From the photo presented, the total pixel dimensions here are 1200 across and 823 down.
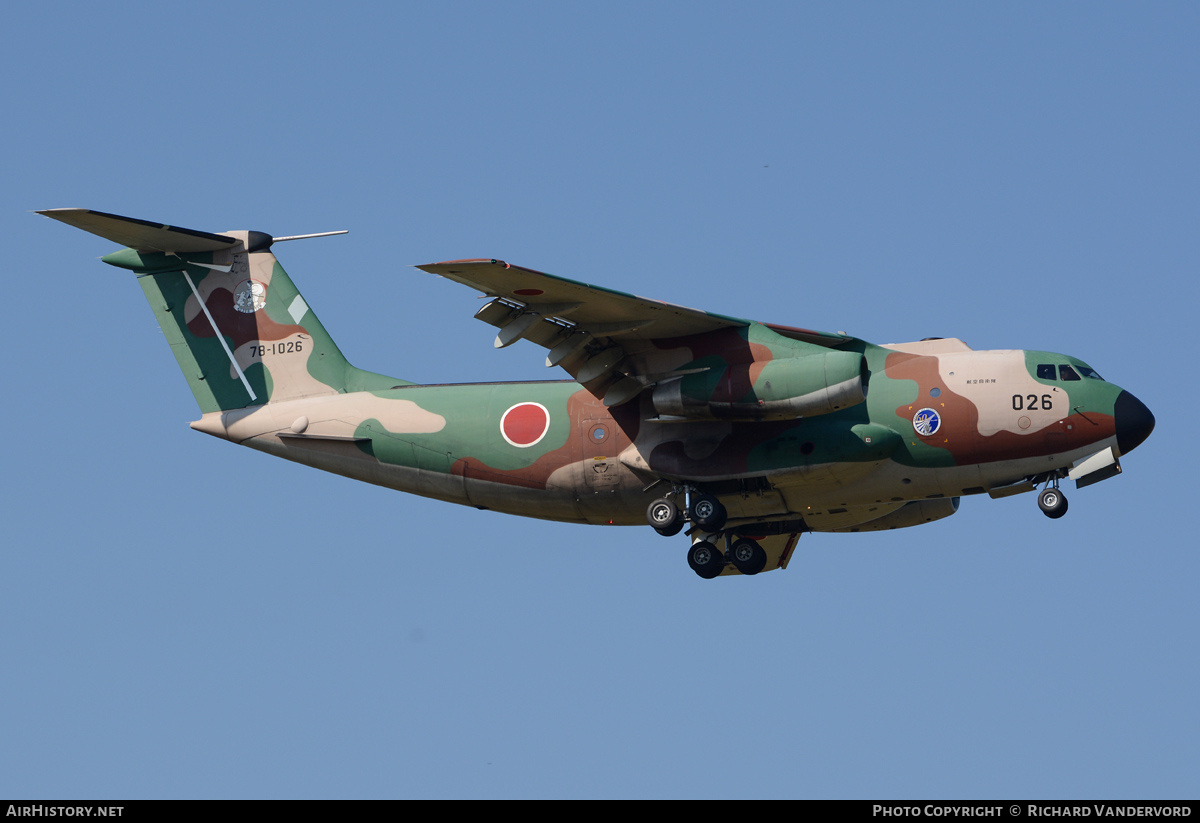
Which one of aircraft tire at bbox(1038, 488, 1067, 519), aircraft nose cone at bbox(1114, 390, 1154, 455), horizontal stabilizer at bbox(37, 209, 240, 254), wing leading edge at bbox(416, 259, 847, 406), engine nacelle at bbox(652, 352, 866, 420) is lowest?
aircraft tire at bbox(1038, 488, 1067, 519)

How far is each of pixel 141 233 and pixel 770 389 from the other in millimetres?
10445

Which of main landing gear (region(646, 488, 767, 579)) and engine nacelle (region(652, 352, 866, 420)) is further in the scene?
main landing gear (region(646, 488, 767, 579))

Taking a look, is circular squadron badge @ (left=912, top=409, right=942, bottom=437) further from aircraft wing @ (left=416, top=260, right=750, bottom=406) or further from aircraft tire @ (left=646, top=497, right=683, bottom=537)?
aircraft tire @ (left=646, top=497, right=683, bottom=537)

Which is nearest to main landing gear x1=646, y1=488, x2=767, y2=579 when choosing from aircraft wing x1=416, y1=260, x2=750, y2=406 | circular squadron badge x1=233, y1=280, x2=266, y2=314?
aircraft wing x1=416, y1=260, x2=750, y2=406

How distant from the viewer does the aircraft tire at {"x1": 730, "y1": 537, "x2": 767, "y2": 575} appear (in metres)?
24.5

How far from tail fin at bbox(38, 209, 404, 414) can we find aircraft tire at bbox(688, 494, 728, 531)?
5592 millimetres

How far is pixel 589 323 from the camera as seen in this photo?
22031 millimetres

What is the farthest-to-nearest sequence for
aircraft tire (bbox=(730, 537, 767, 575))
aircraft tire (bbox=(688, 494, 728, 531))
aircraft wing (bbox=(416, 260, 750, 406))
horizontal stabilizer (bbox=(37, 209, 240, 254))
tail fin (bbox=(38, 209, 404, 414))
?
tail fin (bbox=(38, 209, 404, 414))
aircraft tire (bbox=(730, 537, 767, 575))
horizontal stabilizer (bbox=(37, 209, 240, 254))
aircraft tire (bbox=(688, 494, 728, 531))
aircraft wing (bbox=(416, 260, 750, 406))

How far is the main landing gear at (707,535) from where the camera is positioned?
74.4 feet

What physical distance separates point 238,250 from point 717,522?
9.36m

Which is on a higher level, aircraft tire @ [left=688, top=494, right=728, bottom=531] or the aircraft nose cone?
the aircraft nose cone

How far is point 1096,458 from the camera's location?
21859 mm

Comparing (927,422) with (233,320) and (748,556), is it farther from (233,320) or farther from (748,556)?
(233,320)
